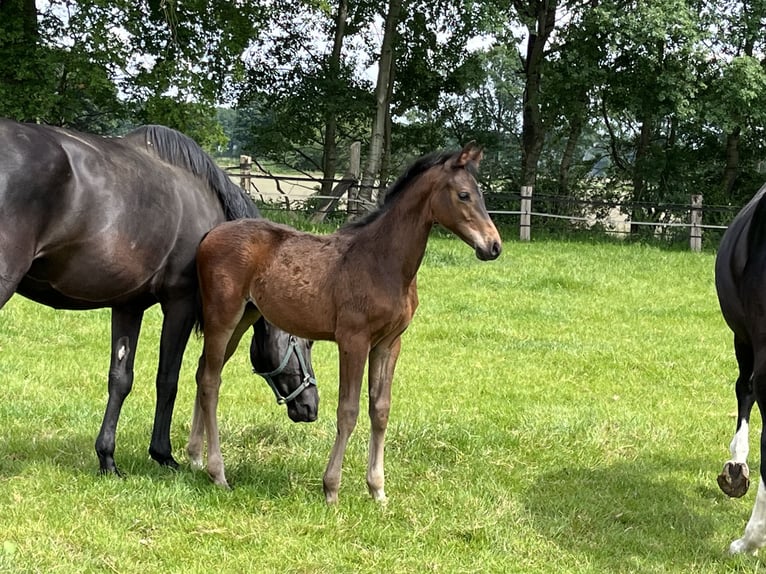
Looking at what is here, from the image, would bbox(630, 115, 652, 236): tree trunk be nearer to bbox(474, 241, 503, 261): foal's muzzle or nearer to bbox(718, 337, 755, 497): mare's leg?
bbox(718, 337, 755, 497): mare's leg

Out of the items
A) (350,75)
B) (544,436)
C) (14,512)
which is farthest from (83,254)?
(350,75)

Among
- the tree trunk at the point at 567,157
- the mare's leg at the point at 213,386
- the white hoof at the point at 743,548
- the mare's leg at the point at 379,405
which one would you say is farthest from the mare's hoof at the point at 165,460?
the tree trunk at the point at 567,157

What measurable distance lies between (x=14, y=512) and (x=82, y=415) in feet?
5.95

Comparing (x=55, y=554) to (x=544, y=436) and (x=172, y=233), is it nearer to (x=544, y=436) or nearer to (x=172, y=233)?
(x=172, y=233)

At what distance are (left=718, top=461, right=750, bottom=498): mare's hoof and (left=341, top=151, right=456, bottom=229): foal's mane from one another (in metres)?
2.22

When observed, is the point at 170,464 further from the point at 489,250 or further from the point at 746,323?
the point at 746,323

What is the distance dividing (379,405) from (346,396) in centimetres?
22

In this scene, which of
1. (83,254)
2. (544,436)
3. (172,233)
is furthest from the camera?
(544,436)

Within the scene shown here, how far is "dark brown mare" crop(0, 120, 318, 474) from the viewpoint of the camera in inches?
160

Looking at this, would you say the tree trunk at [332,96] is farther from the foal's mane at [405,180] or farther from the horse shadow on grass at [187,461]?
the foal's mane at [405,180]

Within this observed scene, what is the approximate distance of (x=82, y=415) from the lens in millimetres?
5984

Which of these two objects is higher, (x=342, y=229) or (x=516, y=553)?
(x=342, y=229)

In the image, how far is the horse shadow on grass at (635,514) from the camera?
13.6 feet

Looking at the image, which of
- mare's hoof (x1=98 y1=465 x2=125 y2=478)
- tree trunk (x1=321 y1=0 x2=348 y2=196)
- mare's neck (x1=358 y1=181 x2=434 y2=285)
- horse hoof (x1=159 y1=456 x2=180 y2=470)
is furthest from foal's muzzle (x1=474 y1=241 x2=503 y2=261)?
tree trunk (x1=321 y1=0 x2=348 y2=196)
